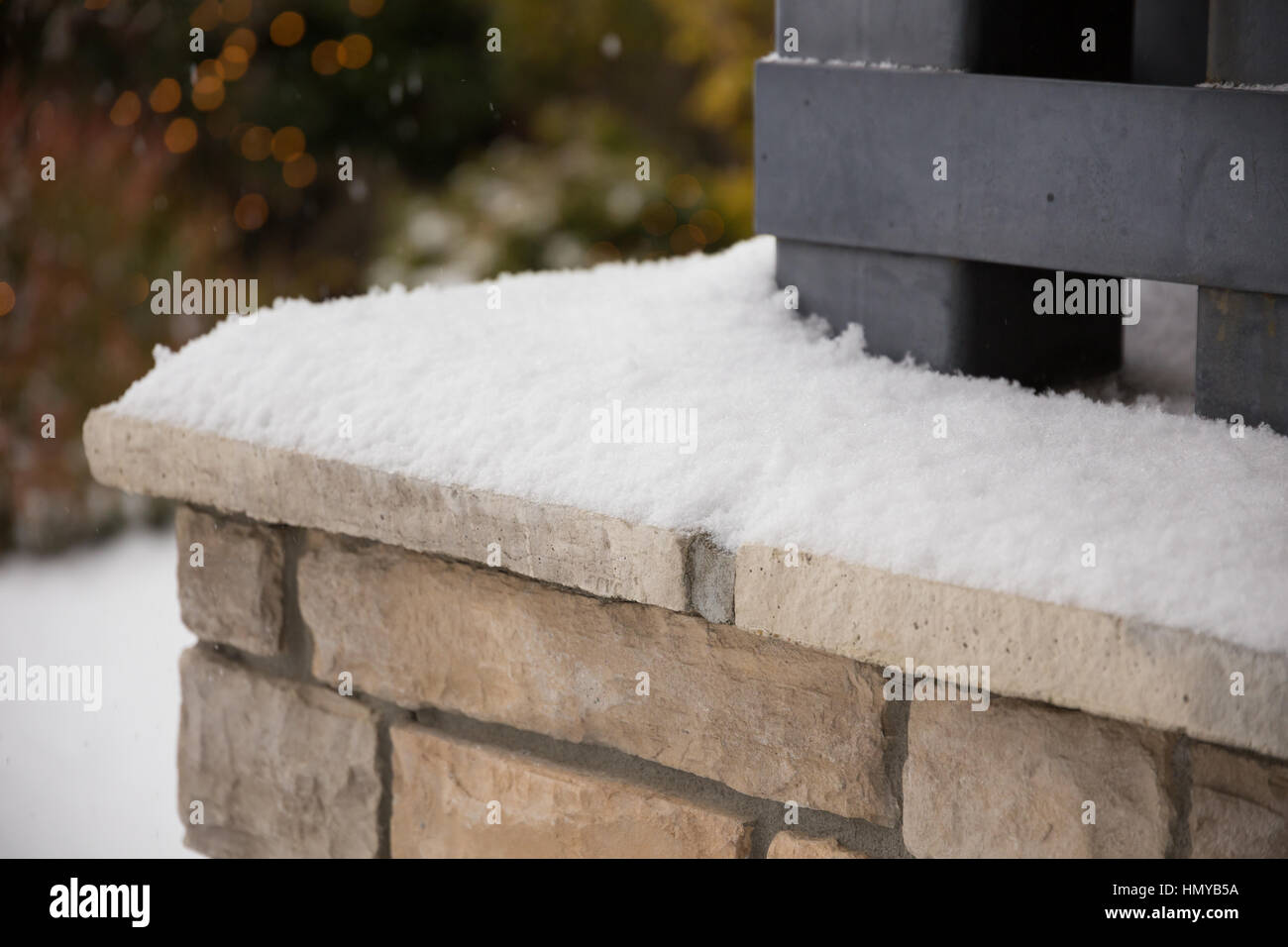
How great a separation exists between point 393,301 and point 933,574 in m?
0.92

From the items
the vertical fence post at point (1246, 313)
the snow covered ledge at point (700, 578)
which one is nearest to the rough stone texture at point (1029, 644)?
the snow covered ledge at point (700, 578)

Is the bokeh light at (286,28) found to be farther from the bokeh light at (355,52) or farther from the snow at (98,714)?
the snow at (98,714)

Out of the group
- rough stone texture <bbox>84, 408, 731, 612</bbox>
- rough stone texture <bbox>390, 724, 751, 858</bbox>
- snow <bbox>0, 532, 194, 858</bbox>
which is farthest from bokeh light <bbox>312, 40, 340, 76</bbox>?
rough stone texture <bbox>390, 724, 751, 858</bbox>

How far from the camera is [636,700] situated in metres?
1.34

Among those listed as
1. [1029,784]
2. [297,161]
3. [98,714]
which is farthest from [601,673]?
[297,161]

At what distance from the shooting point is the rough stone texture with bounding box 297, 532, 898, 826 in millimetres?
1237

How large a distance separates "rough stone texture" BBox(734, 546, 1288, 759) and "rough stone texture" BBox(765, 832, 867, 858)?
22 cm

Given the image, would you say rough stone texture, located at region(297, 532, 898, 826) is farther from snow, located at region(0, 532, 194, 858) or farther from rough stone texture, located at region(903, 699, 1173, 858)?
snow, located at region(0, 532, 194, 858)

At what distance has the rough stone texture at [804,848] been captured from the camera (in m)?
1.25

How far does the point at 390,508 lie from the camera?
4.54ft

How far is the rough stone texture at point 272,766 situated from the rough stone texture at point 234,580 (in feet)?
0.17

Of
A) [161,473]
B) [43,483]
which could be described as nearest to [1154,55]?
[161,473]

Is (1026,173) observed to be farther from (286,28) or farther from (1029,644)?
(286,28)

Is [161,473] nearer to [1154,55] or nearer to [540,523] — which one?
[540,523]
